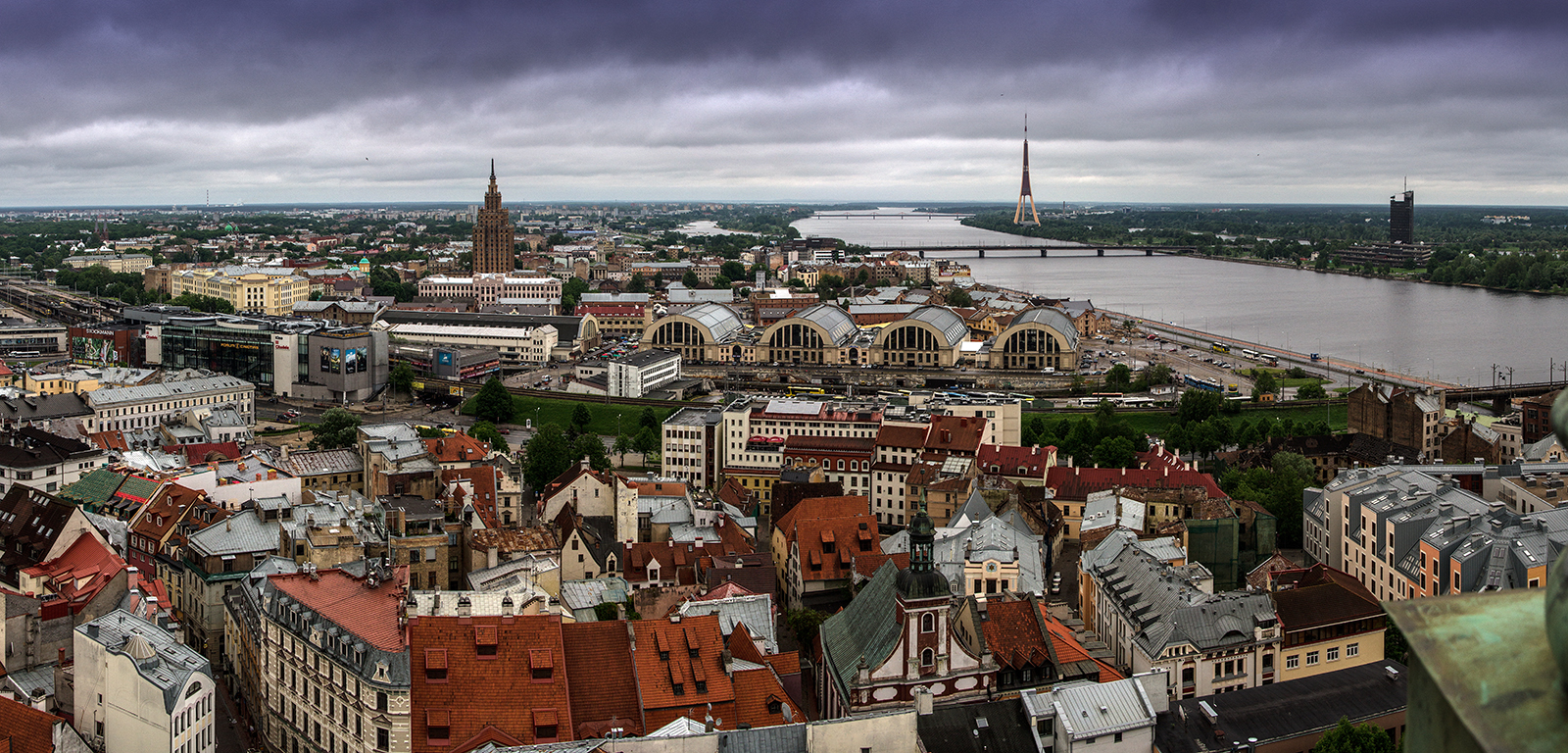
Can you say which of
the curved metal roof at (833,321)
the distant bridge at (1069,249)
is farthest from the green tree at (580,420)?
the distant bridge at (1069,249)

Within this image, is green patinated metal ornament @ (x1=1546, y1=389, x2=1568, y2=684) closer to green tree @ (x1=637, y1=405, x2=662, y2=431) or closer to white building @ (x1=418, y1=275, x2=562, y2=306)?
green tree @ (x1=637, y1=405, x2=662, y2=431)

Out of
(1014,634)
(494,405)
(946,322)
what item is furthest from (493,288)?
(1014,634)

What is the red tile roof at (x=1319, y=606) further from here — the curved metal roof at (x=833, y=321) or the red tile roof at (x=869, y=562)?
the curved metal roof at (x=833, y=321)

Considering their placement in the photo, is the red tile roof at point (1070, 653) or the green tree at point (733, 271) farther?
the green tree at point (733, 271)

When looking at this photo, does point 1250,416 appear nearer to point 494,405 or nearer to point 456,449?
point 494,405

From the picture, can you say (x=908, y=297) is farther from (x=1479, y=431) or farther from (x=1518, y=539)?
(x=1518, y=539)
